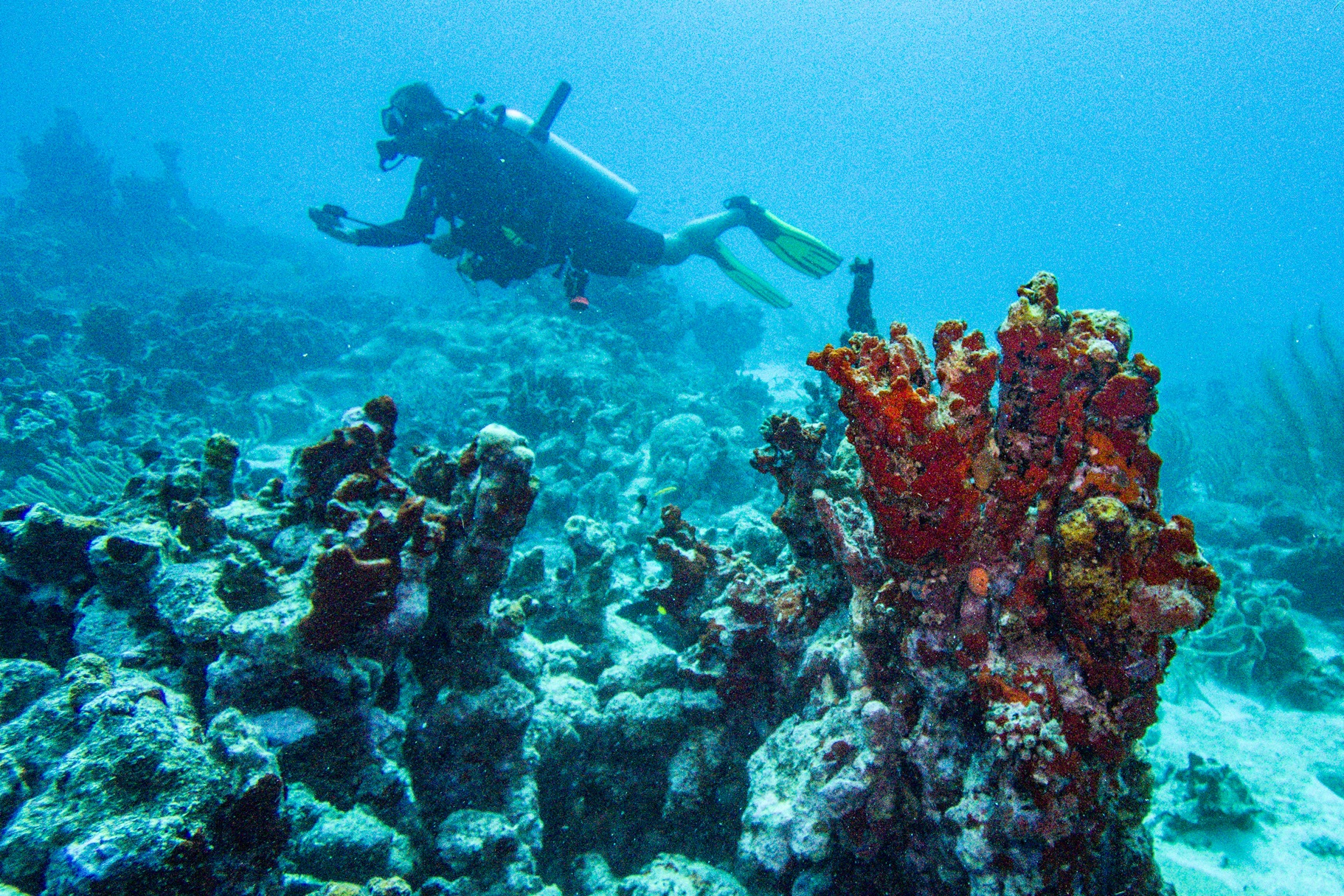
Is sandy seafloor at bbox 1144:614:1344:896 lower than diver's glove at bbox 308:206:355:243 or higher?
higher

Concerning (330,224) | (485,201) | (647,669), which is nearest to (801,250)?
(485,201)

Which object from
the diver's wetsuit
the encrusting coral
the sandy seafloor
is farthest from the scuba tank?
the sandy seafloor

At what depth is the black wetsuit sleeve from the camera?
8.61 metres

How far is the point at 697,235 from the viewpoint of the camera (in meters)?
11.7

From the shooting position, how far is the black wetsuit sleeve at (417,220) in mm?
8609

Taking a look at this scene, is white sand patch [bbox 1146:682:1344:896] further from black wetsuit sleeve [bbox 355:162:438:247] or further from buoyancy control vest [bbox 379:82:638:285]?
black wetsuit sleeve [bbox 355:162:438:247]

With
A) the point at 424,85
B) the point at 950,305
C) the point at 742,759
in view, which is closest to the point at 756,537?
the point at 742,759

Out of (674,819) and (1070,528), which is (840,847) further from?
(1070,528)

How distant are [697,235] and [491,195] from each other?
14.8 ft

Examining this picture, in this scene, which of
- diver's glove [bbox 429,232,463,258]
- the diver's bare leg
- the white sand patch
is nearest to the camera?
the white sand patch

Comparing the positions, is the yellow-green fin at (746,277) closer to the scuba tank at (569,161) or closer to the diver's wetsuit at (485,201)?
the scuba tank at (569,161)

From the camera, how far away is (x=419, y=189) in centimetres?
886

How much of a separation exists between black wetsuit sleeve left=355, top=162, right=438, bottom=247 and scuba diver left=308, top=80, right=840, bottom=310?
0.05 ft

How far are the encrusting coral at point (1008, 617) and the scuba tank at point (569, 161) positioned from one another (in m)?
9.13
